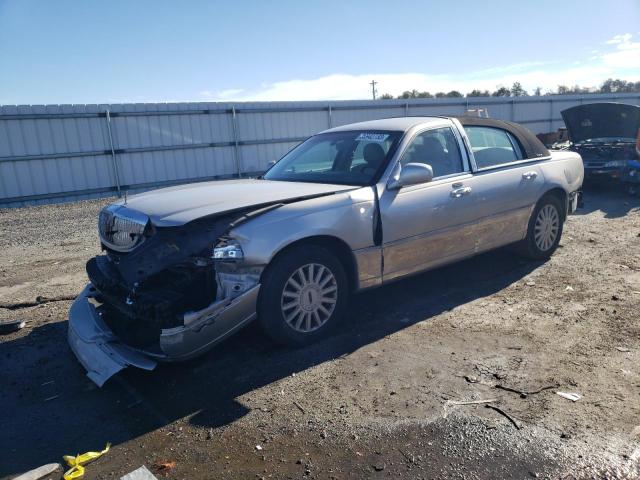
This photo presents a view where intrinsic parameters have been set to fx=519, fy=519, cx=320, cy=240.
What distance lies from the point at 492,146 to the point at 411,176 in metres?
1.72

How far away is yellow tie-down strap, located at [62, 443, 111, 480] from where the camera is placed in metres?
2.77

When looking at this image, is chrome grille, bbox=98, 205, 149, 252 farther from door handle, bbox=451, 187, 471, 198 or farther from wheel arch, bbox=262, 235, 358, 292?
door handle, bbox=451, 187, 471, 198

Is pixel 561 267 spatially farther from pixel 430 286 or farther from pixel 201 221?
pixel 201 221

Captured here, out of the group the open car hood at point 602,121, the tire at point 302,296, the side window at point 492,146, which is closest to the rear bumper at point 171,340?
the tire at point 302,296

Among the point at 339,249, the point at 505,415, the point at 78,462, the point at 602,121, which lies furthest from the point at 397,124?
the point at 602,121

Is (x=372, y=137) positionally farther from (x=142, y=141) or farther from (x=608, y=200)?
(x=142, y=141)

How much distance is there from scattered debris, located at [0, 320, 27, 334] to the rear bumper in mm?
1230

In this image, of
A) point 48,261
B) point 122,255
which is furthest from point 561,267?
point 48,261

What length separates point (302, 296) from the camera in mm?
4098

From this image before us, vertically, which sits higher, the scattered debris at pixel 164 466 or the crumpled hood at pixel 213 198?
the crumpled hood at pixel 213 198

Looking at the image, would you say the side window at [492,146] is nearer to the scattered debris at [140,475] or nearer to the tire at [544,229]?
the tire at [544,229]

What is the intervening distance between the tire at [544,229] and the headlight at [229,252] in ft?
12.4

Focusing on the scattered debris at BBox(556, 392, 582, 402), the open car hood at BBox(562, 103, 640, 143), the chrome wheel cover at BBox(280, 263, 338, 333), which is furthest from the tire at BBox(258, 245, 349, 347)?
the open car hood at BBox(562, 103, 640, 143)

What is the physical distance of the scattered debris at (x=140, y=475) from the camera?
8.94 ft
